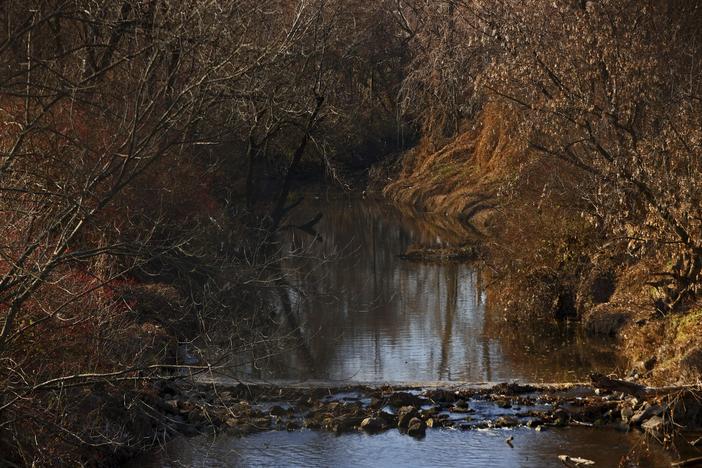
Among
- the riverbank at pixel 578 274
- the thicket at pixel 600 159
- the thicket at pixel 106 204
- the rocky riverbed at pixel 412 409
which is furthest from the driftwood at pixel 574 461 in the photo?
the thicket at pixel 106 204

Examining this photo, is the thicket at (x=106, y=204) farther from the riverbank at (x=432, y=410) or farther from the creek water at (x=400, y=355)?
the creek water at (x=400, y=355)

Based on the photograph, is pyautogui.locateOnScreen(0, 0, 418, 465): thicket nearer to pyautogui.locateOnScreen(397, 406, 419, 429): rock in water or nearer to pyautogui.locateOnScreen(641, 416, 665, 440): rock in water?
pyautogui.locateOnScreen(397, 406, 419, 429): rock in water

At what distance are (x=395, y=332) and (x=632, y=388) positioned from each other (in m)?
7.22

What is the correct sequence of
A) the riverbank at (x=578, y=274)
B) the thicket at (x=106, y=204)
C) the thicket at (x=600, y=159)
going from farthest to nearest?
the riverbank at (x=578, y=274) < the thicket at (x=600, y=159) < the thicket at (x=106, y=204)

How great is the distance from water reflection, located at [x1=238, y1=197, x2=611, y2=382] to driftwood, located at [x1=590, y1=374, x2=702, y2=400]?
2915 millimetres

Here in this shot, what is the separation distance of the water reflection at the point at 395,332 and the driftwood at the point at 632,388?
Result: 9.57ft

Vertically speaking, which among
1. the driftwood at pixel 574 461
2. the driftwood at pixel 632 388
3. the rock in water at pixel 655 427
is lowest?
the driftwood at pixel 574 461

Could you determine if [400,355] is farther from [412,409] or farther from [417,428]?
[417,428]

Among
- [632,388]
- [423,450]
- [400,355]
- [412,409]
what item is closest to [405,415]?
[412,409]

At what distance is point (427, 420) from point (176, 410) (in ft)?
10.9

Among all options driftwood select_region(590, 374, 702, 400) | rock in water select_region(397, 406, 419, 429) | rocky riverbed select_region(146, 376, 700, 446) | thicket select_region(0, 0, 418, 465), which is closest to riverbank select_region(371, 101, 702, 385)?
driftwood select_region(590, 374, 702, 400)

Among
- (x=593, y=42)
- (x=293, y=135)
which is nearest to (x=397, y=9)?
(x=293, y=135)

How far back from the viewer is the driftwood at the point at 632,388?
13539mm

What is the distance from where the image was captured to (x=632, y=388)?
13.8 metres
